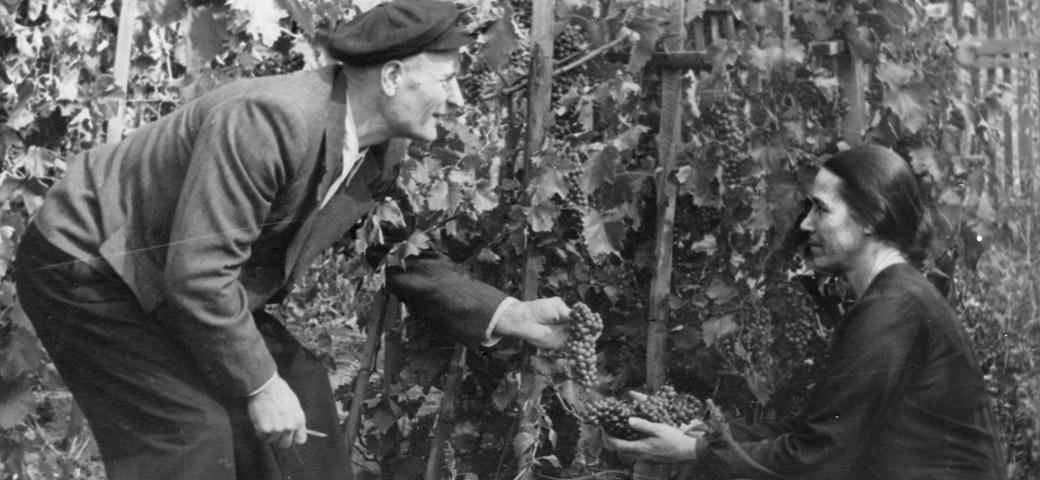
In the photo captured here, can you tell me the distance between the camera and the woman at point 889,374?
2.68 m

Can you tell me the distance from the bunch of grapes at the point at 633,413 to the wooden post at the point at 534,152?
1.36ft

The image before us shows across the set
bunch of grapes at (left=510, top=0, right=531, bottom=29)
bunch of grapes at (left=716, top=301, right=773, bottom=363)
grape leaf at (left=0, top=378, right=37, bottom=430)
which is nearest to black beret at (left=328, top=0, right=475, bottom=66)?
bunch of grapes at (left=510, top=0, right=531, bottom=29)

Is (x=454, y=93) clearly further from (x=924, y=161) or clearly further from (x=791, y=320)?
(x=924, y=161)

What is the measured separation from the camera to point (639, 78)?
3.82 metres

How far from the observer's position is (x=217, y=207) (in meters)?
2.62

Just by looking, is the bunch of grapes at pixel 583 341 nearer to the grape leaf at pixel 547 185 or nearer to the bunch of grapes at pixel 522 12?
the grape leaf at pixel 547 185

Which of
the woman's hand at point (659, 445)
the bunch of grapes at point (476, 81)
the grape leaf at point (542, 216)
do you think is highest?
the bunch of grapes at point (476, 81)

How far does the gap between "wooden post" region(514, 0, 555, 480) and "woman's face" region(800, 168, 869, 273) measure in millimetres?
900

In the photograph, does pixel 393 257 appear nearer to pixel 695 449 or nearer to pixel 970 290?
pixel 695 449

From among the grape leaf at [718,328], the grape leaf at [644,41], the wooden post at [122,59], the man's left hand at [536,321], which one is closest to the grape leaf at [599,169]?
the grape leaf at [644,41]

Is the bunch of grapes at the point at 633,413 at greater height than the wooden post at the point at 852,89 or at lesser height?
lesser

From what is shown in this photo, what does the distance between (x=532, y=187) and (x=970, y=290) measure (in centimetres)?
139

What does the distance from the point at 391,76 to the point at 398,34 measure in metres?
0.10

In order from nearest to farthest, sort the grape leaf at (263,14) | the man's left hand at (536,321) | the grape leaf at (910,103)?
1. the grape leaf at (263,14)
2. the man's left hand at (536,321)
3. the grape leaf at (910,103)
